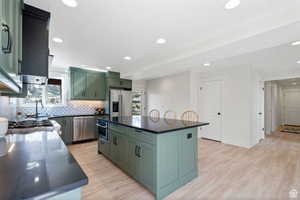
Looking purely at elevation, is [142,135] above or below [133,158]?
above

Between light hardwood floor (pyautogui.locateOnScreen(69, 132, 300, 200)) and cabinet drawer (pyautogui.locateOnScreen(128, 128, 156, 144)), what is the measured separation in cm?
75

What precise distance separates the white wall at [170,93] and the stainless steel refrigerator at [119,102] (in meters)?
1.27

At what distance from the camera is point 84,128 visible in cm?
444

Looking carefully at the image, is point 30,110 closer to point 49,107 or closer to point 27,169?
point 49,107

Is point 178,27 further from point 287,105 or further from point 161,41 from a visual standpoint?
point 287,105

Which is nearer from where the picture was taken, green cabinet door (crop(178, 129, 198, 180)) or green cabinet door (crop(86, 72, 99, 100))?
green cabinet door (crop(178, 129, 198, 180))

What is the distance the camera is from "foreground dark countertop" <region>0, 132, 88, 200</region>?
52cm

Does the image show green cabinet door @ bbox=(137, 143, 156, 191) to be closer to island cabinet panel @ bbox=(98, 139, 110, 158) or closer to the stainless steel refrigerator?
island cabinet panel @ bbox=(98, 139, 110, 158)

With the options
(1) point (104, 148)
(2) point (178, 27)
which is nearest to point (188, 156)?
(1) point (104, 148)

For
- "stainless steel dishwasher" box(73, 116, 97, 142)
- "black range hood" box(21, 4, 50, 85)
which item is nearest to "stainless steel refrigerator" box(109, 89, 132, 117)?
"stainless steel dishwasher" box(73, 116, 97, 142)

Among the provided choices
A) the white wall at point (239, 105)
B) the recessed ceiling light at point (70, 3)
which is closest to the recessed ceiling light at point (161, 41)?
the recessed ceiling light at point (70, 3)

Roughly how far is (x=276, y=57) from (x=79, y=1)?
13.4 feet

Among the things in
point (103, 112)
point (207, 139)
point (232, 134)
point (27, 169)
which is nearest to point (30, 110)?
point (103, 112)

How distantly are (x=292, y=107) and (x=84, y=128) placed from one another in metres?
10.9
